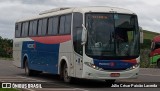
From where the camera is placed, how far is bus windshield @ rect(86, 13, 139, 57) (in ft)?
64.8

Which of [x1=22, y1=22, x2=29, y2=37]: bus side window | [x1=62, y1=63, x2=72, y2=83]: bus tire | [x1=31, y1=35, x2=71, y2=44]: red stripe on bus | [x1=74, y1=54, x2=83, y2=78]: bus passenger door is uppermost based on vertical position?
[x1=22, y1=22, x2=29, y2=37]: bus side window

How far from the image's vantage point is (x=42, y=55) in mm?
25469

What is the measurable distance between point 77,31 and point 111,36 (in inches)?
60.6

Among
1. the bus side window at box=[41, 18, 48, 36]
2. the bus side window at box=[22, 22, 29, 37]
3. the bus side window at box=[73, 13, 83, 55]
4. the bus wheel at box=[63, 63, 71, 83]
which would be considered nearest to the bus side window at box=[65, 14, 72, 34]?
the bus side window at box=[73, 13, 83, 55]

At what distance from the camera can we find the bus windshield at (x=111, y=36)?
64.8 ft

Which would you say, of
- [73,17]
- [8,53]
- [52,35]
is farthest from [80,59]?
[8,53]

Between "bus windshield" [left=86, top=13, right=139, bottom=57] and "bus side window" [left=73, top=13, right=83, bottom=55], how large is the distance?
1.45 ft

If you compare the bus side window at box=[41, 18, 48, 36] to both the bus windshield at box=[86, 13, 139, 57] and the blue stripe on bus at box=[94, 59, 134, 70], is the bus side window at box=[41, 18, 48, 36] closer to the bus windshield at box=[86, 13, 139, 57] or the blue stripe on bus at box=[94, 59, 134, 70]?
the bus windshield at box=[86, 13, 139, 57]

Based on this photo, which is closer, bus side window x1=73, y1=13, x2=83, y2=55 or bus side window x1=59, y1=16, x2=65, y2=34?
bus side window x1=73, y1=13, x2=83, y2=55

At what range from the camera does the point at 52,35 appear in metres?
23.9

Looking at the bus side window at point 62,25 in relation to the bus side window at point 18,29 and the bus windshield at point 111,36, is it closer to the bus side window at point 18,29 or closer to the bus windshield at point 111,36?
the bus windshield at point 111,36

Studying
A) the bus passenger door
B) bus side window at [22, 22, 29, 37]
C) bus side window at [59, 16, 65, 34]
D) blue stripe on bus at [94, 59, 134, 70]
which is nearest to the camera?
blue stripe on bus at [94, 59, 134, 70]

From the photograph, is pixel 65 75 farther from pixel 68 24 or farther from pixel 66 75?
pixel 68 24

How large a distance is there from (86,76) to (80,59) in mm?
755
